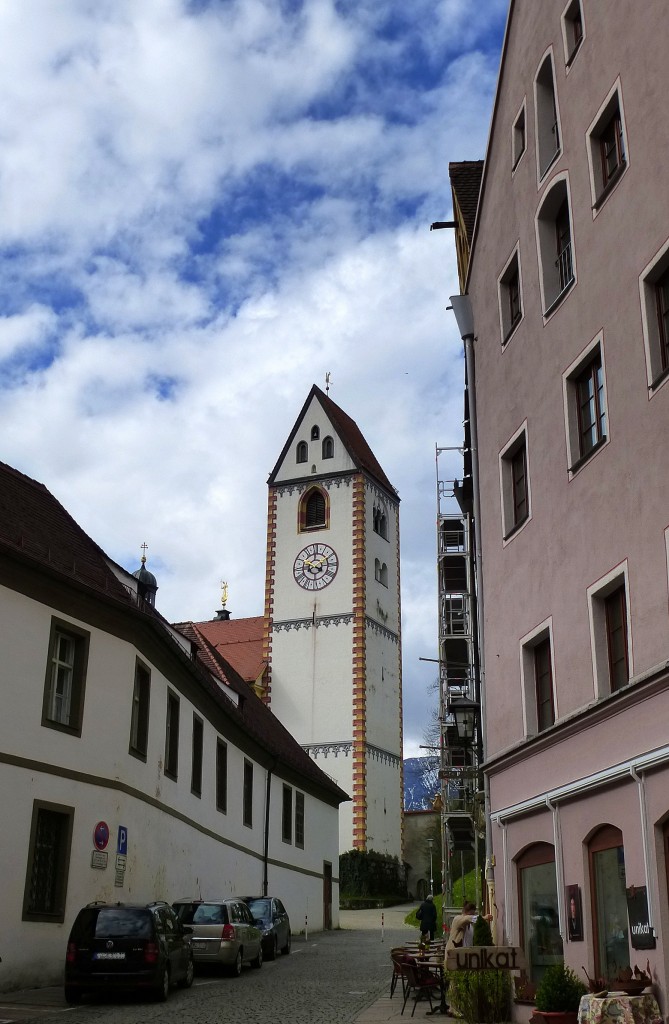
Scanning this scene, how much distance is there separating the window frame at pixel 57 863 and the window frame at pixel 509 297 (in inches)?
430

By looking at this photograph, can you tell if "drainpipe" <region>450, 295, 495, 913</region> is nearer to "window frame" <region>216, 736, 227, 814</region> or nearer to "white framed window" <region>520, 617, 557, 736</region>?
"white framed window" <region>520, 617, 557, 736</region>

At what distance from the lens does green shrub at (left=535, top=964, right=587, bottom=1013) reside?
12.9 meters

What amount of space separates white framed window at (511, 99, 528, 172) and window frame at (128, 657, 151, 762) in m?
→ 12.0

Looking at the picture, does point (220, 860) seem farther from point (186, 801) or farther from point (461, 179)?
point (461, 179)

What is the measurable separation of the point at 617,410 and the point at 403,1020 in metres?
8.56

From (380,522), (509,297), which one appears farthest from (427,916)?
(380,522)

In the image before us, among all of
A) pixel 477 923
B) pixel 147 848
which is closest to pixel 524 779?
pixel 477 923

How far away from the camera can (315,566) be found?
214ft

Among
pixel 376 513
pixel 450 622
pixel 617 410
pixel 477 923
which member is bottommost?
pixel 477 923

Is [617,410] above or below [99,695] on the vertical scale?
above

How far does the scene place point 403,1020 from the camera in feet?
51.8

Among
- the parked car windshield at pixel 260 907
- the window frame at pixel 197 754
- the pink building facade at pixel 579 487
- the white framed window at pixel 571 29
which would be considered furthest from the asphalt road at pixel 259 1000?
the white framed window at pixel 571 29

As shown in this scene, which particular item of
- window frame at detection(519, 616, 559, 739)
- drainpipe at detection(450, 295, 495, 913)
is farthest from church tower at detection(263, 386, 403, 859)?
window frame at detection(519, 616, 559, 739)

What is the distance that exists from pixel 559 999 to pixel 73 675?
11.6 meters
